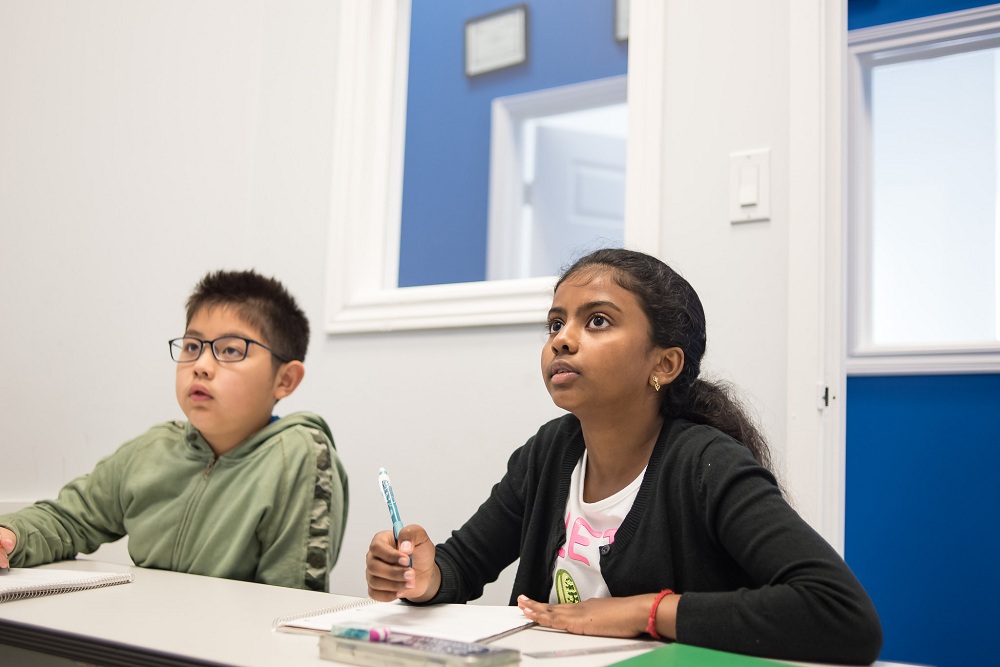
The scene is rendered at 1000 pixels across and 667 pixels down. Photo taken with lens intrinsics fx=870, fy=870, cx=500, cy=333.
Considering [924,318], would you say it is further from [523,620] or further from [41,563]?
[41,563]

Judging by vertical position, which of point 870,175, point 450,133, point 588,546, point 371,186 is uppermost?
point 450,133

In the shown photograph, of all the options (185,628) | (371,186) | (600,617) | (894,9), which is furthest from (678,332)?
(894,9)

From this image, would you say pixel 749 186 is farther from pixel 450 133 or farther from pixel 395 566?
pixel 450 133

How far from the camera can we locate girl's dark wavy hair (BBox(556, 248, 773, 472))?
123cm

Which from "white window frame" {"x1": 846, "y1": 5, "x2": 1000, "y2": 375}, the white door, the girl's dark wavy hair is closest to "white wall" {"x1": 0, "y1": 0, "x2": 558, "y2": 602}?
the girl's dark wavy hair

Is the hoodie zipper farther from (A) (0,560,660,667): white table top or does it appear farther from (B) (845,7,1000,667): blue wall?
(B) (845,7,1000,667): blue wall

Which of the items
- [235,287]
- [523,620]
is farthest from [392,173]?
[523,620]

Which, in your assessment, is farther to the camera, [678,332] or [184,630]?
[678,332]

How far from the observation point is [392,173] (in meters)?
2.52

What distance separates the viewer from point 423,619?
992 millimetres

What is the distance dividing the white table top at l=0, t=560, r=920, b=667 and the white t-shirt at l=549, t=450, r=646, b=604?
0.73ft

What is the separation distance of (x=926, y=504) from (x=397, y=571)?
8.04 ft

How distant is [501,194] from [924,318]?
5.58 ft

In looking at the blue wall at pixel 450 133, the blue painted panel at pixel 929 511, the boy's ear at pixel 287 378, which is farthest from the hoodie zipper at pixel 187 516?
the blue painted panel at pixel 929 511
